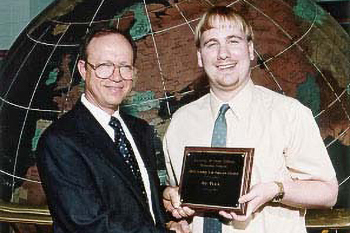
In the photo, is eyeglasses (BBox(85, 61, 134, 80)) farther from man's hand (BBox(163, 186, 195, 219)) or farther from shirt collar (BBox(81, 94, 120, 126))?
man's hand (BBox(163, 186, 195, 219))

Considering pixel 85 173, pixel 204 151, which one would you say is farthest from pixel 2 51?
pixel 204 151

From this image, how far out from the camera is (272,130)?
133 cm

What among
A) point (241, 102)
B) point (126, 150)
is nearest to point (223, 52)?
point (241, 102)

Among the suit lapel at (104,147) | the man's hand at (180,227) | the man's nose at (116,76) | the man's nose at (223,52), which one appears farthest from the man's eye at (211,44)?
the man's hand at (180,227)

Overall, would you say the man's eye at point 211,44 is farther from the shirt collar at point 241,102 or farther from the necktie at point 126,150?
the necktie at point 126,150

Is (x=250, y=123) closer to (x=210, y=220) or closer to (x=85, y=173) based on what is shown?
(x=210, y=220)

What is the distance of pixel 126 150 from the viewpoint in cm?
138

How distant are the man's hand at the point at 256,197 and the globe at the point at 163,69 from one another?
514mm

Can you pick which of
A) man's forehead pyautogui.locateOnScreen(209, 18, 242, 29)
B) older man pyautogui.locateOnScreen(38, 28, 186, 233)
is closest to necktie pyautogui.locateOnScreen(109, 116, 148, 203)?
older man pyautogui.locateOnScreen(38, 28, 186, 233)

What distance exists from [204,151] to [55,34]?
909 millimetres

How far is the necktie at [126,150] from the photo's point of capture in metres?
1.36

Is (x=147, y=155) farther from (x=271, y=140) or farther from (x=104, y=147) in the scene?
(x=271, y=140)

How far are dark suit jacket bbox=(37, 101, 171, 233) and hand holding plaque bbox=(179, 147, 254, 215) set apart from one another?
14 centimetres

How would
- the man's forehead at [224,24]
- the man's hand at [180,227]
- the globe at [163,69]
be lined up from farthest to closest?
the globe at [163,69], the man's hand at [180,227], the man's forehead at [224,24]
